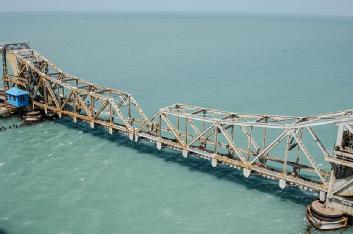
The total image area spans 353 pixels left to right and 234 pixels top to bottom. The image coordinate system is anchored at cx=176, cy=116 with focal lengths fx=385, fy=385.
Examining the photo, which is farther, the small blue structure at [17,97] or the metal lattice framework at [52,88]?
the small blue structure at [17,97]

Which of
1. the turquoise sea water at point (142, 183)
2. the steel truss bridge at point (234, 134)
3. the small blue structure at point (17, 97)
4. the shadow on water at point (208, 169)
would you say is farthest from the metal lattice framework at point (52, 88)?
the turquoise sea water at point (142, 183)

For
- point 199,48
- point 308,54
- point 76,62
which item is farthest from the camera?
point 199,48

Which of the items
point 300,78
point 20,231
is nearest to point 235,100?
point 300,78

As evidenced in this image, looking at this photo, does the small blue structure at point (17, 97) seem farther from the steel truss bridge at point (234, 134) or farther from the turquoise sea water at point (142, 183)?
the turquoise sea water at point (142, 183)

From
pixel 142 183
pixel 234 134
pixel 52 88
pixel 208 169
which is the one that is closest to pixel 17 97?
pixel 52 88

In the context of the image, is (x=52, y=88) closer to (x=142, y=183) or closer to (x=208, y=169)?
(x=142, y=183)

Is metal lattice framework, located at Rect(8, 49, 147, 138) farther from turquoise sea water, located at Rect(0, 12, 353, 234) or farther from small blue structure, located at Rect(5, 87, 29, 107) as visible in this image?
turquoise sea water, located at Rect(0, 12, 353, 234)

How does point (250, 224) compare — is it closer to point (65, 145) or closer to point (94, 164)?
point (94, 164)
